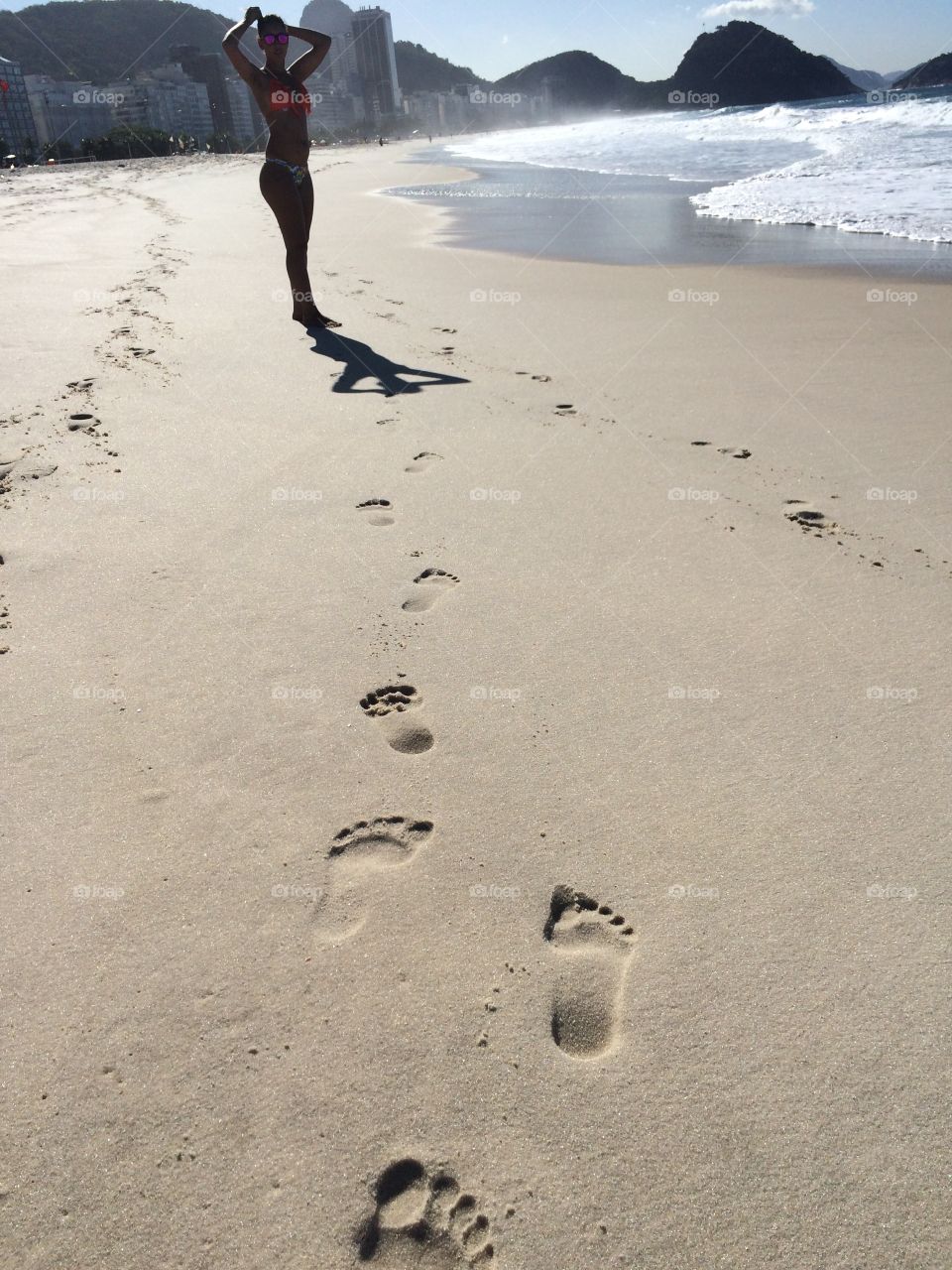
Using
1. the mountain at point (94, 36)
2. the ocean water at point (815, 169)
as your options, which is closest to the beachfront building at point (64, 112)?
the mountain at point (94, 36)

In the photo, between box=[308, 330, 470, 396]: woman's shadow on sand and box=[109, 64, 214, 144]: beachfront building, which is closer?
box=[308, 330, 470, 396]: woman's shadow on sand

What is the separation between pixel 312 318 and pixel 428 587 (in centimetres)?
422

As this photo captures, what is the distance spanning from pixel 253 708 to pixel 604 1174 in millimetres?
1595

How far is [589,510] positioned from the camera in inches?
142

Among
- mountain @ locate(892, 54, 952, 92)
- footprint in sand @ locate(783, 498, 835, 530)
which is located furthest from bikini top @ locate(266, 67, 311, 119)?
mountain @ locate(892, 54, 952, 92)

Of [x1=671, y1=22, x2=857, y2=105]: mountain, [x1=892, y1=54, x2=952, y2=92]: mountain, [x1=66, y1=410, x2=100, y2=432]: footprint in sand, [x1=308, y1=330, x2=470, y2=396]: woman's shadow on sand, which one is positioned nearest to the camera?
[x1=66, y1=410, x2=100, y2=432]: footprint in sand

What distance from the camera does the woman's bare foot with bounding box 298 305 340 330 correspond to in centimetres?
632

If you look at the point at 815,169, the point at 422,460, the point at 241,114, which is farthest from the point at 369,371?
the point at 241,114

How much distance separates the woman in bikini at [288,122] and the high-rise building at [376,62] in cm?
10900

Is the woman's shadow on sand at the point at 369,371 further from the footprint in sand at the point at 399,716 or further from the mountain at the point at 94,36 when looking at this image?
the mountain at the point at 94,36

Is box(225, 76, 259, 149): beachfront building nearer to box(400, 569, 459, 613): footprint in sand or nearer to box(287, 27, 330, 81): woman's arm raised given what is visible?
box(287, 27, 330, 81): woman's arm raised

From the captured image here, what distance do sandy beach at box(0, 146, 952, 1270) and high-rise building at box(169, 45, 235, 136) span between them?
10435cm

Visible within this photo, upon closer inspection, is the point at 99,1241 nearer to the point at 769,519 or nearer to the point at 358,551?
the point at 358,551

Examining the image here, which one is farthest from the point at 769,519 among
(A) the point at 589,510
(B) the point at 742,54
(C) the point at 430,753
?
(B) the point at 742,54
